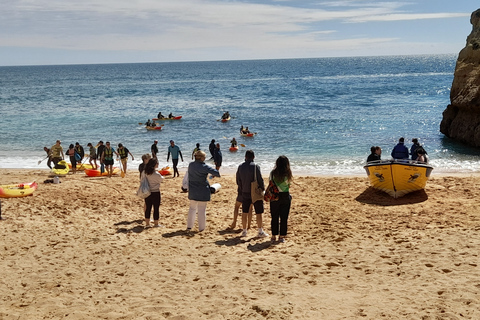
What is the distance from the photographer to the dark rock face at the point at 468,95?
75.3ft

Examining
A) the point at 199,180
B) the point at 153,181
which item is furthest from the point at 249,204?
the point at 153,181

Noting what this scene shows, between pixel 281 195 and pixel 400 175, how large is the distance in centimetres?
515

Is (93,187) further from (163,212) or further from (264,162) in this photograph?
(264,162)

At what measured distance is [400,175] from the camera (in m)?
12.0

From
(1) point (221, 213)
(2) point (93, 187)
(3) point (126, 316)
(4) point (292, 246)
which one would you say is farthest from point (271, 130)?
(3) point (126, 316)

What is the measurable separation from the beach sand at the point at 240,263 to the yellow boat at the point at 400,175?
414 millimetres

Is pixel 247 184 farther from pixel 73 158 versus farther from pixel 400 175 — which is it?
pixel 73 158

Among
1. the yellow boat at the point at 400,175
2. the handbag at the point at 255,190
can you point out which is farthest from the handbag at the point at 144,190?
the yellow boat at the point at 400,175

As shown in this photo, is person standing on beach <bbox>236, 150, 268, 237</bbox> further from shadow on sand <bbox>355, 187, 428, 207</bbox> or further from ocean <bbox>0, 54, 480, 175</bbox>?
ocean <bbox>0, 54, 480, 175</bbox>

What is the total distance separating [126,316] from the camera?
5789 mm

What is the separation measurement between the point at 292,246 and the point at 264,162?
46.3ft

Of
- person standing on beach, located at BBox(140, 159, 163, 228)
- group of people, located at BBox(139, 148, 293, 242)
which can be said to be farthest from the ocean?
group of people, located at BBox(139, 148, 293, 242)

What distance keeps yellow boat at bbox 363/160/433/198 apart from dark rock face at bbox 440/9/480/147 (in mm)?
12506

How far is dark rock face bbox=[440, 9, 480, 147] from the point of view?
2294 cm
